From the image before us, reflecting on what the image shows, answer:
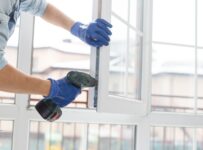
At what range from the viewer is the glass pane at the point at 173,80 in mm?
2180

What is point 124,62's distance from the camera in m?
1.77

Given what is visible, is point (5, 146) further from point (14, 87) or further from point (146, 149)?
point (146, 149)

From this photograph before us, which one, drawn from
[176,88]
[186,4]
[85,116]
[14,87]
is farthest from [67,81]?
[186,4]

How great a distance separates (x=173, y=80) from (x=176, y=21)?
1.25ft

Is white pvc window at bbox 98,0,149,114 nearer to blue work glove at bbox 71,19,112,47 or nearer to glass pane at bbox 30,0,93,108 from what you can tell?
blue work glove at bbox 71,19,112,47

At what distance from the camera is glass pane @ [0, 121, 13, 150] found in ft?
5.91

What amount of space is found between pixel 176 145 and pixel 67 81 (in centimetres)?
115

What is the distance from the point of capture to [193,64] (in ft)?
7.13

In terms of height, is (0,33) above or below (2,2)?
below

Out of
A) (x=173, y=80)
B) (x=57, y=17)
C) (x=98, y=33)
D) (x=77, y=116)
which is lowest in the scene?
(x=77, y=116)

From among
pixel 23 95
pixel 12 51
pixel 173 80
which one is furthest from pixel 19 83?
pixel 173 80

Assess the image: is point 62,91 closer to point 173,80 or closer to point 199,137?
point 173,80

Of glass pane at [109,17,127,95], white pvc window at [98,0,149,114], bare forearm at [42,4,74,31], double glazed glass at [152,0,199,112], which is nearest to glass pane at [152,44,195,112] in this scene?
double glazed glass at [152,0,199,112]

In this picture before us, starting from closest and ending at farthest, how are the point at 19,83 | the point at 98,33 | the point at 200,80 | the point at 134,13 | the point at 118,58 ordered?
the point at 19,83 → the point at 98,33 → the point at 118,58 → the point at 134,13 → the point at 200,80
